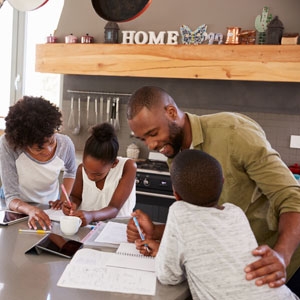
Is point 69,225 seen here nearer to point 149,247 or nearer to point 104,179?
point 149,247

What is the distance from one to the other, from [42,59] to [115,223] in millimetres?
2644

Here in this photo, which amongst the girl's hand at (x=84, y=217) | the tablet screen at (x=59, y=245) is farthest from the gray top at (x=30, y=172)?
the tablet screen at (x=59, y=245)

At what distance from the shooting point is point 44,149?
83.1 inches

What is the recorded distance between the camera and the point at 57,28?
14.0 ft

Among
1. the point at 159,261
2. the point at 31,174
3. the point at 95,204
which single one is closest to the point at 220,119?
the point at 159,261

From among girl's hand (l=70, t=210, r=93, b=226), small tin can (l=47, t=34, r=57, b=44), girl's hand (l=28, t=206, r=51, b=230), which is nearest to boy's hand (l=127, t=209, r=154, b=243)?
girl's hand (l=70, t=210, r=93, b=226)

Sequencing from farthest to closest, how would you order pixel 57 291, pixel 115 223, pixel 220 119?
pixel 115 223
pixel 220 119
pixel 57 291

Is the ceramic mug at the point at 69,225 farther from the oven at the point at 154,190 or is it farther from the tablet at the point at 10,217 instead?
the oven at the point at 154,190

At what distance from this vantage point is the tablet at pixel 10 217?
5.73 feet

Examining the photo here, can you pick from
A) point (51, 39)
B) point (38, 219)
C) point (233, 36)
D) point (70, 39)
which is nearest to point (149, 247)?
point (38, 219)

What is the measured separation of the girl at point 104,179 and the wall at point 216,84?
1.88 meters

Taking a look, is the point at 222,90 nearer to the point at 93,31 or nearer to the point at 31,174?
the point at 93,31

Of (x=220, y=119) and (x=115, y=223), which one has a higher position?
(x=220, y=119)

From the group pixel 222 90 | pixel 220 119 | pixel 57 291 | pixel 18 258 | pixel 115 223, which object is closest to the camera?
pixel 57 291
